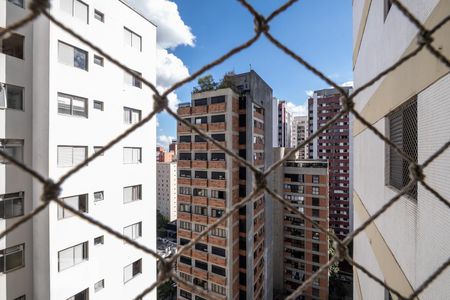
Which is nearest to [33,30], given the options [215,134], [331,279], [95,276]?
[95,276]

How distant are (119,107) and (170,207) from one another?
27889 millimetres

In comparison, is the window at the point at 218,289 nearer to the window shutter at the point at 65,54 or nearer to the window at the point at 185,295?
the window at the point at 185,295

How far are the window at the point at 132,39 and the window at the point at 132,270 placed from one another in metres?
5.02

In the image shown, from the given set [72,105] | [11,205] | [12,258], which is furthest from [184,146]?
[12,258]

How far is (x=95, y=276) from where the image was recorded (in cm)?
434

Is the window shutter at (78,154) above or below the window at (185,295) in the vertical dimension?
above

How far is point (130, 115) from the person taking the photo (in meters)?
5.30

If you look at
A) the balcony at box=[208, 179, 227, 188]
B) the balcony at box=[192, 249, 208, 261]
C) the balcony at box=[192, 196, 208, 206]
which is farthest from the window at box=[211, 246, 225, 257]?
the balcony at box=[208, 179, 227, 188]

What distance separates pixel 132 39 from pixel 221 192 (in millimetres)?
6761

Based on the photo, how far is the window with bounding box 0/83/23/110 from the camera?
3.37m

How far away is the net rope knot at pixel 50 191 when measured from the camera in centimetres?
55

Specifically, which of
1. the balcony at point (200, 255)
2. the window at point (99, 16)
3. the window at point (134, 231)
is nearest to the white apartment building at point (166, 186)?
the balcony at point (200, 255)

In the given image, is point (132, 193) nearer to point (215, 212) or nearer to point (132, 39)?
point (132, 39)

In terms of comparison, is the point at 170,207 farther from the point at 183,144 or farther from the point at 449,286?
the point at 449,286
